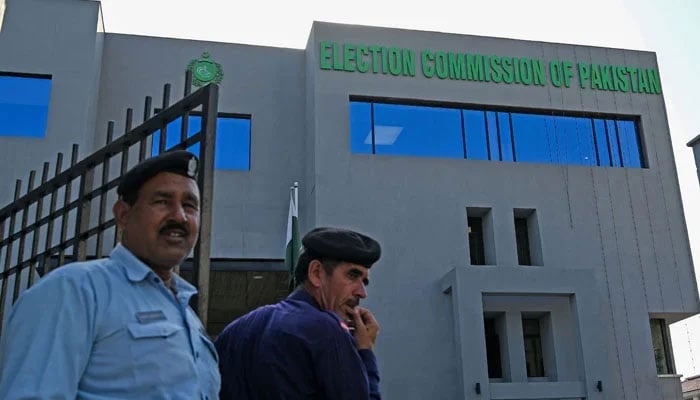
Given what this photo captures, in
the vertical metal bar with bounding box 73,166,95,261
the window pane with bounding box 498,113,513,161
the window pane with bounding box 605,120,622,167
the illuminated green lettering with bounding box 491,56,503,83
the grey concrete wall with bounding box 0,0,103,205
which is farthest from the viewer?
the window pane with bounding box 605,120,622,167

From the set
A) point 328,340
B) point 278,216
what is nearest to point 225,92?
point 278,216

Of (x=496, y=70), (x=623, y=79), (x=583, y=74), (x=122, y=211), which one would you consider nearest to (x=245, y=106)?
(x=496, y=70)

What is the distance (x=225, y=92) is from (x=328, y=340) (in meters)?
14.4

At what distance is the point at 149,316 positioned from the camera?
2045 millimetres

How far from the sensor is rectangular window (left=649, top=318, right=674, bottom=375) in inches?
664

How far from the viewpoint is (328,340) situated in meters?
2.59

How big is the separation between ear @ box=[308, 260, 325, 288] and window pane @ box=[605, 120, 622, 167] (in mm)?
15924

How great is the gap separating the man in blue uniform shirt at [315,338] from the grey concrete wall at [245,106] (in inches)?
485

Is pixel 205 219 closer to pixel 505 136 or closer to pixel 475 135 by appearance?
pixel 475 135

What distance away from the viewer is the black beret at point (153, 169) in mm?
2340

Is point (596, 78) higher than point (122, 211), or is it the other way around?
point (596, 78)

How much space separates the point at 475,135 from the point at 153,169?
1510cm

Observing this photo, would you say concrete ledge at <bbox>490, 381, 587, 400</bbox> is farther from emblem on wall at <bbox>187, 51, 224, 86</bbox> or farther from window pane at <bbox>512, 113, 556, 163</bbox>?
emblem on wall at <bbox>187, 51, 224, 86</bbox>

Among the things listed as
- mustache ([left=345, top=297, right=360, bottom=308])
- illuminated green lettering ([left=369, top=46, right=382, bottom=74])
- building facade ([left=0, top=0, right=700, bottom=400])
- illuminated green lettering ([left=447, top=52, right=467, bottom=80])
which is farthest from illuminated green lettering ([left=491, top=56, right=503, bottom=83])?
mustache ([left=345, top=297, right=360, bottom=308])
